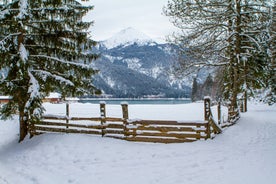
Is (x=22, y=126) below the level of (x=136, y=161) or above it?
above

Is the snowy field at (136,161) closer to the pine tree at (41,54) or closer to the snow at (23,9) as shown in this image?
the pine tree at (41,54)

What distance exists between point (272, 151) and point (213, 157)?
2.40 m

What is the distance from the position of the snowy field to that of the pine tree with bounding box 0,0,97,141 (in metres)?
1.85

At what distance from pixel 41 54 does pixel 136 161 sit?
7238 millimetres

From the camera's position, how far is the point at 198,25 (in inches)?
576

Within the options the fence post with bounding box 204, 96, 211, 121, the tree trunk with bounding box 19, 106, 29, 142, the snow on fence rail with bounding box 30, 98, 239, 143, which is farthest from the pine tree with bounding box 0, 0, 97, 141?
the fence post with bounding box 204, 96, 211, 121

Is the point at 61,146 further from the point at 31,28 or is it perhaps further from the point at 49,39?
the point at 31,28

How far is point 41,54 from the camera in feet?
41.4

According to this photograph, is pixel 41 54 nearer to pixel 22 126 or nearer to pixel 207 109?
pixel 22 126

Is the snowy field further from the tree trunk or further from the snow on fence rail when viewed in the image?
the tree trunk

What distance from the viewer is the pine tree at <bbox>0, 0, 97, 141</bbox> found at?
11.2 metres

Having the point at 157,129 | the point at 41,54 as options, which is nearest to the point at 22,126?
the point at 41,54

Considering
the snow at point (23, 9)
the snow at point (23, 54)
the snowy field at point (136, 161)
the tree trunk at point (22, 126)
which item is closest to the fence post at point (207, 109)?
the snowy field at point (136, 161)

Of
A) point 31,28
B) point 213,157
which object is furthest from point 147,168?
point 31,28
